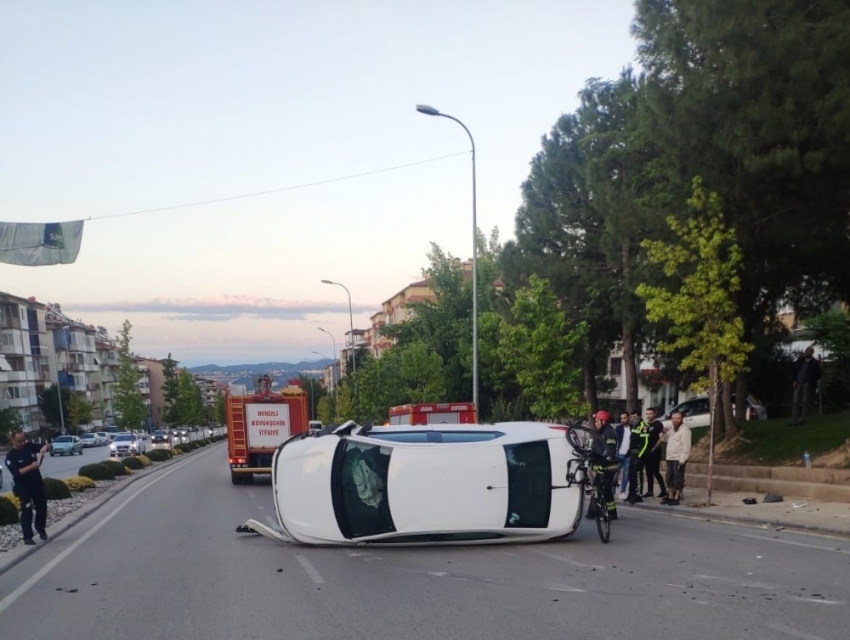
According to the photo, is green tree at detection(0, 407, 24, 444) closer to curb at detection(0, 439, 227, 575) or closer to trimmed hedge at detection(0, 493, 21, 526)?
curb at detection(0, 439, 227, 575)

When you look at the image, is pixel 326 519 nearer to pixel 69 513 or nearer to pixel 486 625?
pixel 486 625

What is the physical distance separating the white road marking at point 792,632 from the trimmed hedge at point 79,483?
23.5m

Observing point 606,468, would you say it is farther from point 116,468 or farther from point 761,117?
point 116,468

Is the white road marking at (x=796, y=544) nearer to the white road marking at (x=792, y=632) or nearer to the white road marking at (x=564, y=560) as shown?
the white road marking at (x=564, y=560)

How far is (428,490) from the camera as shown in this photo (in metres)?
11.9

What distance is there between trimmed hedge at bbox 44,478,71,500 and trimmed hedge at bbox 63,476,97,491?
3.08m

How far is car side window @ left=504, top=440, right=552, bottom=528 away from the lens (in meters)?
12.1

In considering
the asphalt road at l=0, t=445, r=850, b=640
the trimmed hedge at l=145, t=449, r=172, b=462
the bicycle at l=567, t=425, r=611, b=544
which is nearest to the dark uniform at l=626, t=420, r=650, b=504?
the asphalt road at l=0, t=445, r=850, b=640

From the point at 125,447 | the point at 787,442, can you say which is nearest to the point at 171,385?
the point at 125,447

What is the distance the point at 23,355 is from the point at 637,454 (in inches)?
3788

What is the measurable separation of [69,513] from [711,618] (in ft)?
53.4

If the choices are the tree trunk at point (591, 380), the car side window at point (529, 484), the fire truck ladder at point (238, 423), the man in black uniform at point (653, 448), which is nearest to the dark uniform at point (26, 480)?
the car side window at point (529, 484)

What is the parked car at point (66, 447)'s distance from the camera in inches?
2694

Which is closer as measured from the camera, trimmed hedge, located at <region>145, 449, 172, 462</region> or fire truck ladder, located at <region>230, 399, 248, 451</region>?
fire truck ladder, located at <region>230, 399, 248, 451</region>
